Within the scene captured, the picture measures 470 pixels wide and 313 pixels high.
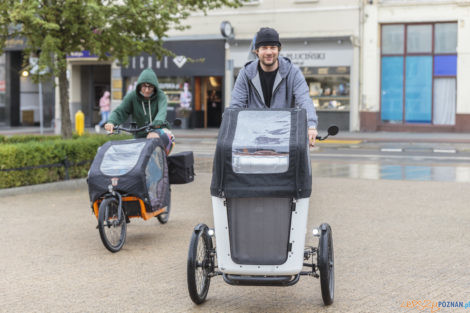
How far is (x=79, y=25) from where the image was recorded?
12.3m

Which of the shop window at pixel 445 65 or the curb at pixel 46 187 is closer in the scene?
the curb at pixel 46 187

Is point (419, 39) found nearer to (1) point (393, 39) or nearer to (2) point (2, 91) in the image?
(1) point (393, 39)

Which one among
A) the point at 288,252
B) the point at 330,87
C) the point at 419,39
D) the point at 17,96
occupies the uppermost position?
the point at 419,39

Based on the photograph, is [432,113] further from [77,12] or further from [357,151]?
[77,12]

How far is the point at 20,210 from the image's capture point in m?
9.38

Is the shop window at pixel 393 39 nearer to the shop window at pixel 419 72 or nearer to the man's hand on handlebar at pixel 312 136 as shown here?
the shop window at pixel 419 72

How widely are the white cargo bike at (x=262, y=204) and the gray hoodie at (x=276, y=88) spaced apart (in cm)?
62

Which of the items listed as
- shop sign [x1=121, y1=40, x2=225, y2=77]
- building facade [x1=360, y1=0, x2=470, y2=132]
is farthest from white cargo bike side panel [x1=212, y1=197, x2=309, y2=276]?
shop sign [x1=121, y1=40, x2=225, y2=77]

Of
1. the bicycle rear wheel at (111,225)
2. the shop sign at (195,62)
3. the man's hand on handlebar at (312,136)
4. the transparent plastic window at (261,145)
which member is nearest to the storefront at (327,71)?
the shop sign at (195,62)

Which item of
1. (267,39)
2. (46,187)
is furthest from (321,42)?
(267,39)

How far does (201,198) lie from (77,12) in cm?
402

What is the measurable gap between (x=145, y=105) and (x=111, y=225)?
1932mm

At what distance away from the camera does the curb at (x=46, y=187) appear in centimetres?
1073

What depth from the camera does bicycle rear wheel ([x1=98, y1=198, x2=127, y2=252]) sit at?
6625 millimetres
